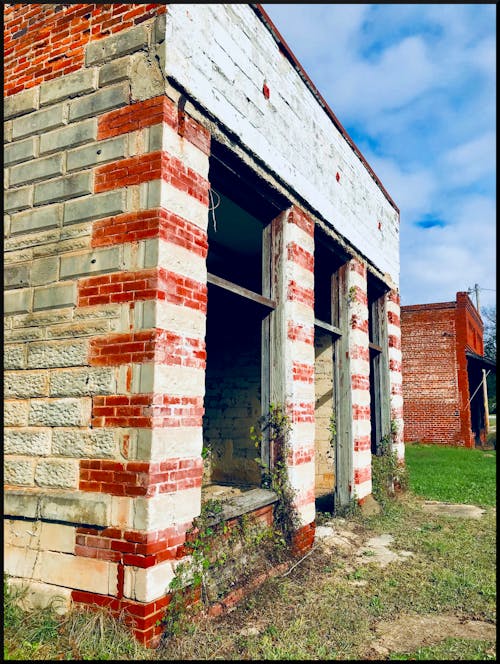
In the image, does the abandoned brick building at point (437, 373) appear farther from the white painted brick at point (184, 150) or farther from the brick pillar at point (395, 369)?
the white painted brick at point (184, 150)

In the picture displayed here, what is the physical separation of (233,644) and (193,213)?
3351 millimetres

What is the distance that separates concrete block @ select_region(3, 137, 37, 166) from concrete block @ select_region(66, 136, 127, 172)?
1.58 ft

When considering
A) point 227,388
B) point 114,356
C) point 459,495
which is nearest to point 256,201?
point 114,356

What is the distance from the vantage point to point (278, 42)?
623 cm

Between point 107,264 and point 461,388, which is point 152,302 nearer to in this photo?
point 107,264

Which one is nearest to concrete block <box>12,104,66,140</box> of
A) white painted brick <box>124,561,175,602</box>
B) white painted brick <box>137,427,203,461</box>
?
white painted brick <box>137,427,203,461</box>

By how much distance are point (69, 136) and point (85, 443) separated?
8.57 ft

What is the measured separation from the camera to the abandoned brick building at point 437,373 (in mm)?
20328

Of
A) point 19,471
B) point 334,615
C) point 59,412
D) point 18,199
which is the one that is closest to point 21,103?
point 18,199

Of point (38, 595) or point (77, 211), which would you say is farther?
point (77, 211)

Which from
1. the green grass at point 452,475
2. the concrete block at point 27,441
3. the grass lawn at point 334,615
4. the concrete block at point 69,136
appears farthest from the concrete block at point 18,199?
the green grass at point 452,475

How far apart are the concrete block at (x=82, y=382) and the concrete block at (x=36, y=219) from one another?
50.7 inches

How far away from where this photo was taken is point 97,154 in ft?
14.5

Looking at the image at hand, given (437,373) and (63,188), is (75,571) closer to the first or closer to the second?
(63,188)
